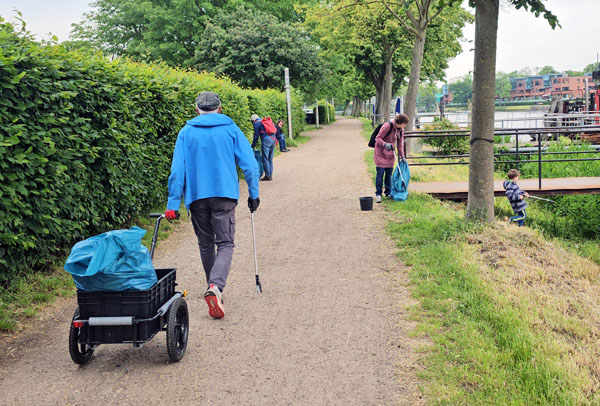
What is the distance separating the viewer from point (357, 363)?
445cm

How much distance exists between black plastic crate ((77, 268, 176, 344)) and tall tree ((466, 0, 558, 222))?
5434 mm

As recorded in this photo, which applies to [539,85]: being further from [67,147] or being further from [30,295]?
[30,295]

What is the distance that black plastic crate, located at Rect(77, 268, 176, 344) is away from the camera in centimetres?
416

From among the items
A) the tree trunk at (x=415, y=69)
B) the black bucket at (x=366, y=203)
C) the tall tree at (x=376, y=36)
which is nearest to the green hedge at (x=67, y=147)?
the black bucket at (x=366, y=203)

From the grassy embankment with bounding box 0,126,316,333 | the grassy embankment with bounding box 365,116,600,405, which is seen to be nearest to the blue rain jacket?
the grassy embankment with bounding box 0,126,316,333

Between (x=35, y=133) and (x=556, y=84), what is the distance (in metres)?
118

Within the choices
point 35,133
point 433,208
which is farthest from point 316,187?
point 35,133

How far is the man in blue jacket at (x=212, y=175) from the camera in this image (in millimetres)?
5352

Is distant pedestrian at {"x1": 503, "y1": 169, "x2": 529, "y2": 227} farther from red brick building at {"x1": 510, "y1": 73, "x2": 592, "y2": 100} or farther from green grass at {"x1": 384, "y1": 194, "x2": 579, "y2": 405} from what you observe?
red brick building at {"x1": 510, "y1": 73, "x2": 592, "y2": 100}

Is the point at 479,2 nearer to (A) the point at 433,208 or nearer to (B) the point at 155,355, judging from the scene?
(A) the point at 433,208

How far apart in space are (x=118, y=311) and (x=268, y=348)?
128 cm

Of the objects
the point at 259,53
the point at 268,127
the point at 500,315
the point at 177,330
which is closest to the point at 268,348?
the point at 177,330

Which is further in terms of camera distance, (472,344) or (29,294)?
(29,294)

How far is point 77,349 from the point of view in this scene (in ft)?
14.2
